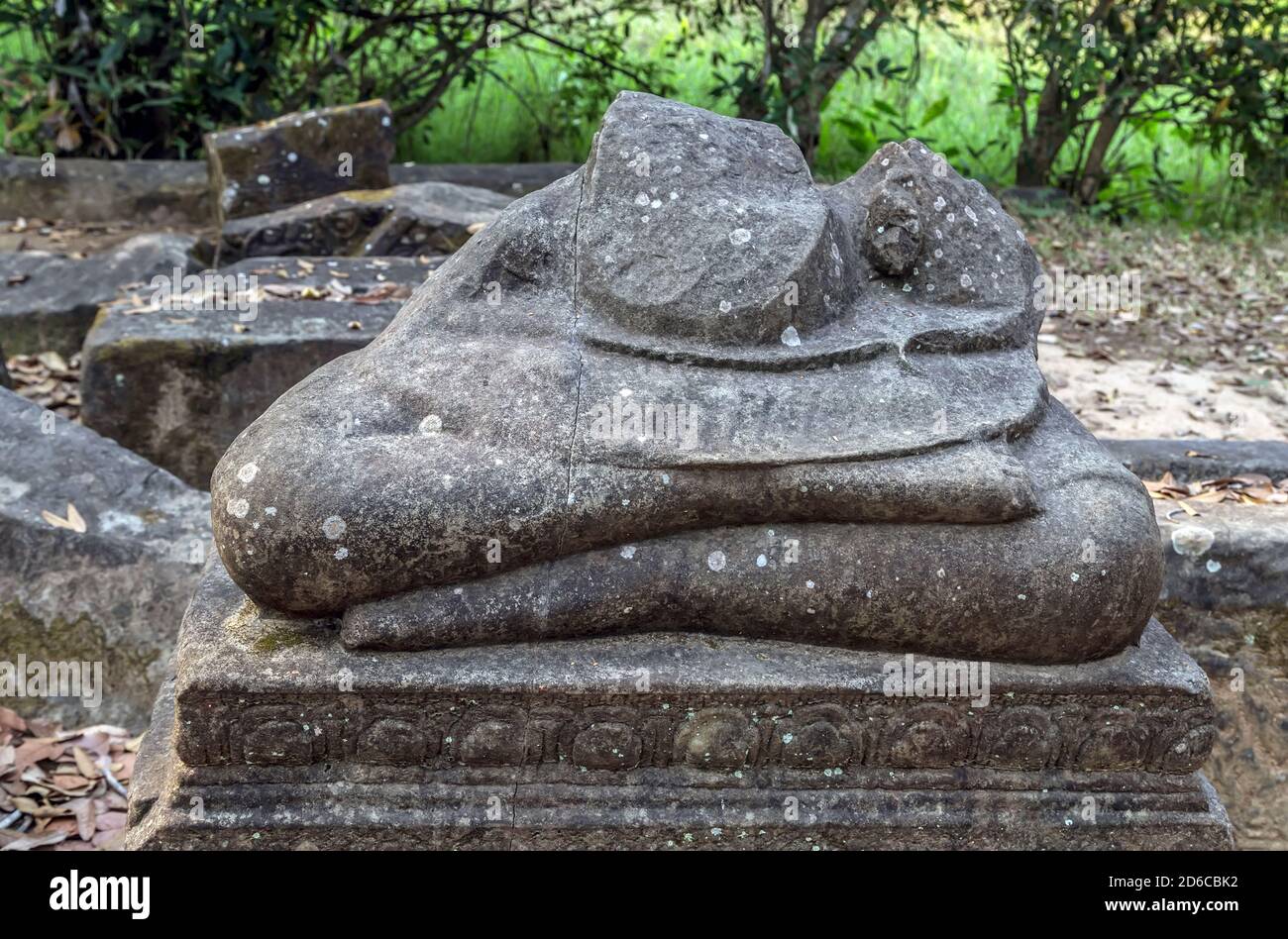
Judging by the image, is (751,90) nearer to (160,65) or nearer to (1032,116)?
(1032,116)

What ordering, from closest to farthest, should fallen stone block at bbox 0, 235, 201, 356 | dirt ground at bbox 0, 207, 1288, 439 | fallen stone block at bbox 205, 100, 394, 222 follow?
dirt ground at bbox 0, 207, 1288, 439
fallen stone block at bbox 0, 235, 201, 356
fallen stone block at bbox 205, 100, 394, 222

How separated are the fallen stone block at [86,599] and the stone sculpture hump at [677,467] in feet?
3.47

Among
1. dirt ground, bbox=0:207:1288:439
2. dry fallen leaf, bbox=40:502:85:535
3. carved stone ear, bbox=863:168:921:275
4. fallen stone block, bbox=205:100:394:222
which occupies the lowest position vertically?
dry fallen leaf, bbox=40:502:85:535

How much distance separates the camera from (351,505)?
6.53ft

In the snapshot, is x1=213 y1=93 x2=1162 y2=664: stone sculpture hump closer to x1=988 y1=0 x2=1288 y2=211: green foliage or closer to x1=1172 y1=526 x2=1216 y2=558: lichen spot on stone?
x1=1172 y1=526 x2=1216 y2=558: lichen spot on stone

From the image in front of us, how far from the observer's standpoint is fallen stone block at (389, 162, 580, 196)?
693 cm

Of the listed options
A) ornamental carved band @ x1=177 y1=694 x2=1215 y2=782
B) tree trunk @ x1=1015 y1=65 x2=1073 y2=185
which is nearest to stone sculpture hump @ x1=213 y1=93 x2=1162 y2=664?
ornamental carved band @ x1=177 y1=694 x2=1215 y2=782

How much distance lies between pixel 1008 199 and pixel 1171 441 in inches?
162

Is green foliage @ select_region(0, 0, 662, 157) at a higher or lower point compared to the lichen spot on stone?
higher

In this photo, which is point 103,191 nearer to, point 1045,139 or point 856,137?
point 856,137

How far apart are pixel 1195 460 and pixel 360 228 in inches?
140

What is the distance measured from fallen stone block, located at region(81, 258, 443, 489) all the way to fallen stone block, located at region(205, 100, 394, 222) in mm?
1756

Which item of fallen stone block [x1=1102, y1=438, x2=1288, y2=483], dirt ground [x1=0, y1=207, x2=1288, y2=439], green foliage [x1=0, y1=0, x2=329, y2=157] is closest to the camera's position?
fallen stone block [x1=1102, y1=438, x2=1288, y2=483]

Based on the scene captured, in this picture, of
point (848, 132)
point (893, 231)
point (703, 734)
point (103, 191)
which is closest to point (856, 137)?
point (848, 132)
